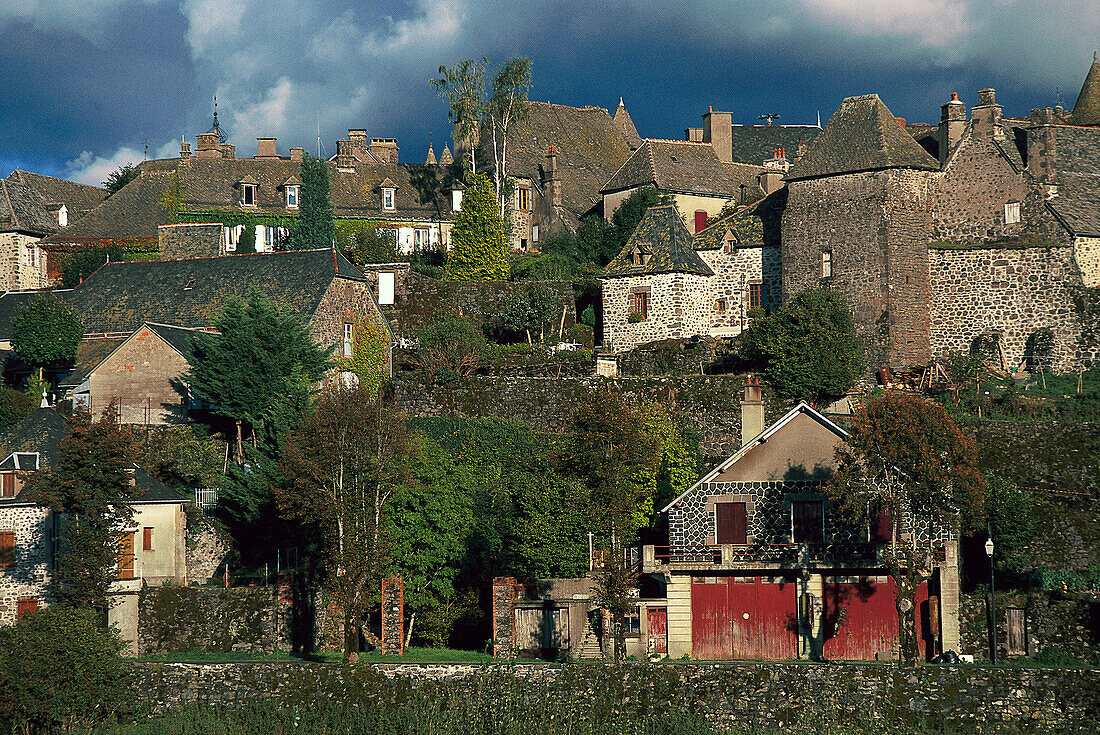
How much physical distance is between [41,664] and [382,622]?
8.03m

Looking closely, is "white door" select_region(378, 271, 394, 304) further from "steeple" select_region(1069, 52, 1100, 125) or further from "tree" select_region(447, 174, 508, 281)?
"steeple" select_region(1069, 52, 1100, 125)

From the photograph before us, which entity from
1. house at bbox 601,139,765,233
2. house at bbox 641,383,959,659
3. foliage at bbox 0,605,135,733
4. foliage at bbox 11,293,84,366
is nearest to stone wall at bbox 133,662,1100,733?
foliage at bbox 0,605,135,733

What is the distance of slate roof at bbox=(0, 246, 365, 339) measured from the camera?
1895 inches

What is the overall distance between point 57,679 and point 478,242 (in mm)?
33156

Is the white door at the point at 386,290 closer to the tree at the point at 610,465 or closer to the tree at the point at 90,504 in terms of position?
the tree at the point at 90,504

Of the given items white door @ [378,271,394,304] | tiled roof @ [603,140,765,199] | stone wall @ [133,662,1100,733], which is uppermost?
tiled roof @ [603,140,765,199]

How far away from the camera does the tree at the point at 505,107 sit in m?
60.8

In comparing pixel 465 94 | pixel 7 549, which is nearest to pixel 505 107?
pixel 465 94

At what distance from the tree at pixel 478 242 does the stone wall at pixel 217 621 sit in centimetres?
2504

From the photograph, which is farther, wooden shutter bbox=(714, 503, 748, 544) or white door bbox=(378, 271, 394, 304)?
white door bbox=(378, 271, 394, 304)

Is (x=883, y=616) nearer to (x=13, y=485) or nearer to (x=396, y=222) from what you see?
(x=13, y=485)

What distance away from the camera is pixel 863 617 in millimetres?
30812

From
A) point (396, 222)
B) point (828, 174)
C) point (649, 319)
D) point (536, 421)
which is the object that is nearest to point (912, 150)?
point (828, 174)

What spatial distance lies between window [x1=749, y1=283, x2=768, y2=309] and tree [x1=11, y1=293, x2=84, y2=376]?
25.7 metres
